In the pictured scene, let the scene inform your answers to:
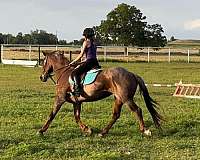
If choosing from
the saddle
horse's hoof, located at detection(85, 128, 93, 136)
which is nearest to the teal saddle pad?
the saddle

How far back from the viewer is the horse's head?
1211cm

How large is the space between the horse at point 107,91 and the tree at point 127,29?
59.0 m

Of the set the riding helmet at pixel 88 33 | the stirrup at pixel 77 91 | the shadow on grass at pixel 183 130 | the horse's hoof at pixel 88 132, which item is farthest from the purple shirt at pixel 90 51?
the shadow on grass at pixel 183 130

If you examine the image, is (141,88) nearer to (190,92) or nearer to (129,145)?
(129,145)

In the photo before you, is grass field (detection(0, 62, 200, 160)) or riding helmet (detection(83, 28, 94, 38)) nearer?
grass field (detection(0, 62, 200, 160))

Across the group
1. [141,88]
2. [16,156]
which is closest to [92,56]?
[141,88]

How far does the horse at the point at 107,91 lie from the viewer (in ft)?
35.8

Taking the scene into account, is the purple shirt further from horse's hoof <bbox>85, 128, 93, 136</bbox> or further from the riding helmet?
horse's hoof <bbox>85, 128, 93, 136</bbox>

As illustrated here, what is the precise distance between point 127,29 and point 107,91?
61031 millimetres

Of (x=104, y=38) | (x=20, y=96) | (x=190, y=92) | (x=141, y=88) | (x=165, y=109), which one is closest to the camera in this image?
(x=141, y=88)

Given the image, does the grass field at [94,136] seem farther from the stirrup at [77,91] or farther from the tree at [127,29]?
the tree at [127,29]

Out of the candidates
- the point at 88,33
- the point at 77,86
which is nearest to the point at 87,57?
the point at 88,33

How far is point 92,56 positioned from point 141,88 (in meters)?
1.32

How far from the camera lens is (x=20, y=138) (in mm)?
10531
